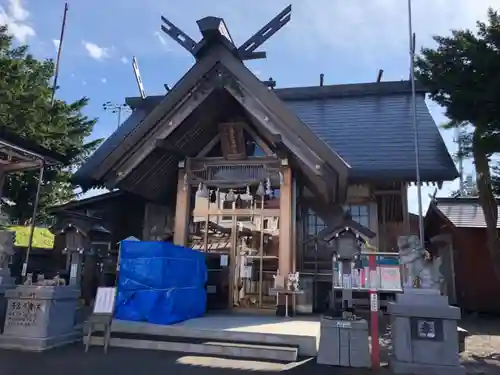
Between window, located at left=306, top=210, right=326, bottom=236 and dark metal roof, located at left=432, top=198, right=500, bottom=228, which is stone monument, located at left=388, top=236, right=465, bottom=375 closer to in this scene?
window, located at left=306, top=210, right=326, bottom=236

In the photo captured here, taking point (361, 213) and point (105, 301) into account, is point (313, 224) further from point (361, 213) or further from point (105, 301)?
point (105, 301)

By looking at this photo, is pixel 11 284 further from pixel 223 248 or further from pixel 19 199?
pixel 19 199

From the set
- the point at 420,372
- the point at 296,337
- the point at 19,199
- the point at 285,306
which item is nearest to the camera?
the point at 420,372

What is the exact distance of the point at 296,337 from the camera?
19.0 feet

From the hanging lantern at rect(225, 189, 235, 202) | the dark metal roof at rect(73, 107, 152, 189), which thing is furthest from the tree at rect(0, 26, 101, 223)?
the hanging lantern at rect(225, 189, 235, 202)

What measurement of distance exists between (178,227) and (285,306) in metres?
3.11

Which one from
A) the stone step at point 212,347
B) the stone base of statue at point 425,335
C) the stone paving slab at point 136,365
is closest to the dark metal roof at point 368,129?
the stone base of statue at point 425,335

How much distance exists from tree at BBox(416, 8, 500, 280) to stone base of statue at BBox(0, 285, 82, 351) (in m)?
9.10

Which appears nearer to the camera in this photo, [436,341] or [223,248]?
[436,341]

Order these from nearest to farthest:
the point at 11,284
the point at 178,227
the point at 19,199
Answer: the point at 11,284 → the point at 178,227 → the point at 19,199

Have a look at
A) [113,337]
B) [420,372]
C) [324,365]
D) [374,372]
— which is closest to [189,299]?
[113,337]

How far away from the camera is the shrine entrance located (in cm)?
906

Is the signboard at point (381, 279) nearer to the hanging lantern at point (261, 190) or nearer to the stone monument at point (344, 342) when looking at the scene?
the stone monument at point (344, 342)

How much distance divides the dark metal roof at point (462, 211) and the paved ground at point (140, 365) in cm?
783
